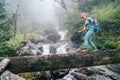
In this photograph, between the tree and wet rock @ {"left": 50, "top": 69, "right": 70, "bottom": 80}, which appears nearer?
wet rock @ {"left": 50, "top": 69, "right": 70, "bottom": 80}

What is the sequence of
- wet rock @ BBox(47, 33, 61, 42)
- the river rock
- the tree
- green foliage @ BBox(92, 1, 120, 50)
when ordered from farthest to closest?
wet rock @ BBox(47, 33, 61, 42) < the river rock < green foliage @ BBox(92, 1, 120, 50) < the tree

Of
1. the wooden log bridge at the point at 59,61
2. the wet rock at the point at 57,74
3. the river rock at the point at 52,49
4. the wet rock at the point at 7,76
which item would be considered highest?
the wooden log bridge at the point at 59,61

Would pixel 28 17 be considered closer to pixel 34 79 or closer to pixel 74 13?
pixel 74 13

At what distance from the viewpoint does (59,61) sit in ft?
34.5

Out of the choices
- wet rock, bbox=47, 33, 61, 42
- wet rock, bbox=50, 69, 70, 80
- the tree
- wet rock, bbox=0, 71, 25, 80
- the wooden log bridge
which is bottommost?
wet rock, bbox=50, 69, 70, 80

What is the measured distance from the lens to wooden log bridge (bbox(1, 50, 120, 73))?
33.2ft

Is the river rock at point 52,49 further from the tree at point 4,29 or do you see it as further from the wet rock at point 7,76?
the wet rock at point 7,76

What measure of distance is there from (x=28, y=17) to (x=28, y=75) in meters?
47.1

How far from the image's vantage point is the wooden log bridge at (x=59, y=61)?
10.1 metres

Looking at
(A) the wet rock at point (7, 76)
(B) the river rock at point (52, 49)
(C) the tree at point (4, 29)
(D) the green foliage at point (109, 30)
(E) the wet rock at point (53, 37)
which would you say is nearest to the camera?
(A) the wet rock at point (7, 76)

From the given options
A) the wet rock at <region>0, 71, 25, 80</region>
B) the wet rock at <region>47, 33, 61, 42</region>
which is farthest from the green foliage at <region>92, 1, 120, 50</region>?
the wet rock at <region>47, 33, 61, 42</region>

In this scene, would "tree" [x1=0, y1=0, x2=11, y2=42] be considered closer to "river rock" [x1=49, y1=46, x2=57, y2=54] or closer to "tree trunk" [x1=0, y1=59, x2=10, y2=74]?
"tree trunk" [x1=0, y1=59, x2=10, y2=74]

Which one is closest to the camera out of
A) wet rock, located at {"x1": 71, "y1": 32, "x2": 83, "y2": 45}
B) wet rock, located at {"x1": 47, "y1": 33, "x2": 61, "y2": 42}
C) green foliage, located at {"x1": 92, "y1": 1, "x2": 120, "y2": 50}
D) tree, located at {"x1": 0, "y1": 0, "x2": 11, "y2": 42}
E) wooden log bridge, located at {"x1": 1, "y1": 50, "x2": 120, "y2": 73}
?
wooden log bridge, located at {"x1": 1, "y1": 50, "x2": 120, "y2": 73}

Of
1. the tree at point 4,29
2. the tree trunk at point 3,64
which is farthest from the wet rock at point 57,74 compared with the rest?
the tree trunk at point 3,64
